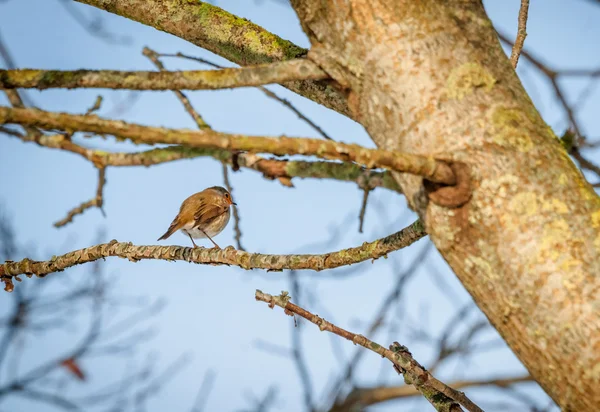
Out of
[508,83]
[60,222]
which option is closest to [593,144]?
[508,83]

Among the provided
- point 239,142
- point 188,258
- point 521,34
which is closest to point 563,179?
point 239,142

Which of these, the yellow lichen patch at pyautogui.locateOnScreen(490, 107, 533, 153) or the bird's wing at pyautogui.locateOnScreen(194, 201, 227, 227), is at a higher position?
the bird's wing at pyautogui.locateOnScreen(194, 201, 227, 227)

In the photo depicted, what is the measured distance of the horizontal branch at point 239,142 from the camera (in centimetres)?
130

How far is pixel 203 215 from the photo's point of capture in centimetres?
534

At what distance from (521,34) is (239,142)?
148 cm

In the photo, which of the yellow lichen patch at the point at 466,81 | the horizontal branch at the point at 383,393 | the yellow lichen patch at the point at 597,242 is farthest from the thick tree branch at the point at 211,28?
the horizontal branch at the point at 383,393

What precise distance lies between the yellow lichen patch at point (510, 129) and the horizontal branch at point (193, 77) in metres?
0.47

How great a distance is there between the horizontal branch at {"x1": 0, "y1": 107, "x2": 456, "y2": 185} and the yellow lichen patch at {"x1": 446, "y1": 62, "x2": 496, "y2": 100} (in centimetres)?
21

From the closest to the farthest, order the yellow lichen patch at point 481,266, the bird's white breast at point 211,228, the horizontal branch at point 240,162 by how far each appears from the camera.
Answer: the yellow lichen patch at point 481,266 → the horizontal branch at point 240,162 → the bird's white breast at point 211,228

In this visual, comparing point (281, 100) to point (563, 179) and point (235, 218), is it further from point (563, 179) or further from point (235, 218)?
point (563, 179)

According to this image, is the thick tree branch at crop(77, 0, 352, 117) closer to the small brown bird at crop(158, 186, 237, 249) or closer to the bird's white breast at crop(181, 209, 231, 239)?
the small brown bird at crop(158, 186, 237, 249)

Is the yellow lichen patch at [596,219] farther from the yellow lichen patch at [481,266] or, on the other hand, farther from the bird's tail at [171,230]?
the bird's tail at [171,230]

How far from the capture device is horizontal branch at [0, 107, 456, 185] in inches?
51.3

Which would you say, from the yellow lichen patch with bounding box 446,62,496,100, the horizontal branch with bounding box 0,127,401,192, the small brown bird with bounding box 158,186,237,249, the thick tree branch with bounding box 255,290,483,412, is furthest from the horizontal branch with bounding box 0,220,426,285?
the small brown bird with bounding box 158,186,237,249
